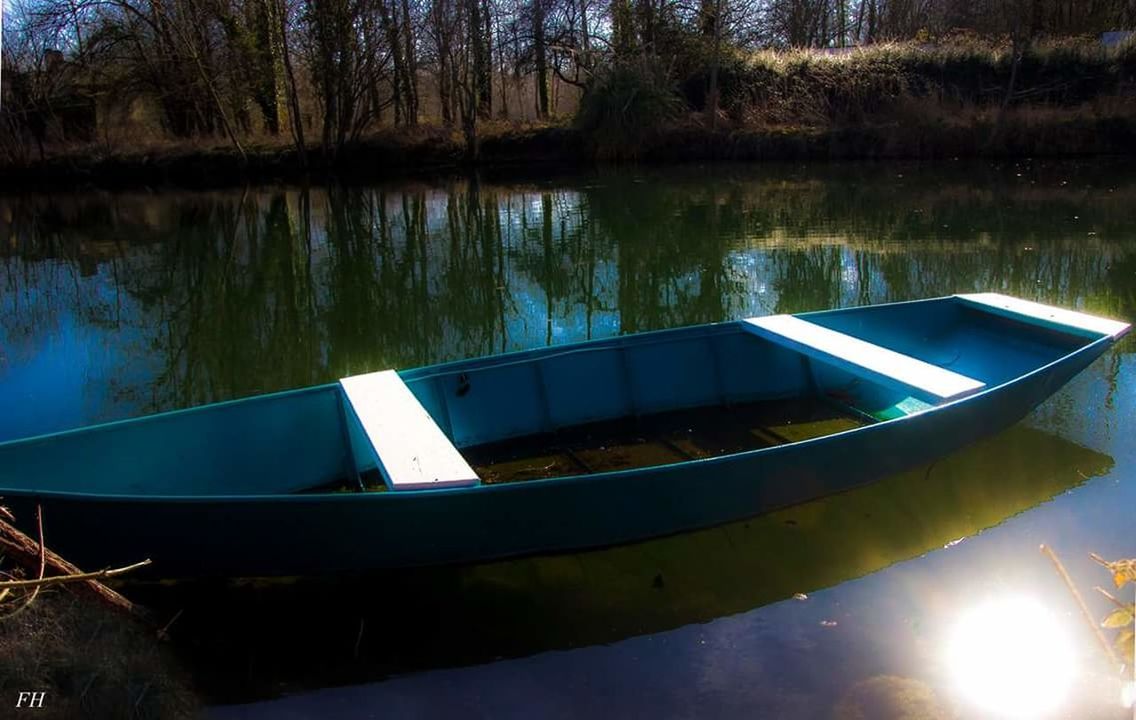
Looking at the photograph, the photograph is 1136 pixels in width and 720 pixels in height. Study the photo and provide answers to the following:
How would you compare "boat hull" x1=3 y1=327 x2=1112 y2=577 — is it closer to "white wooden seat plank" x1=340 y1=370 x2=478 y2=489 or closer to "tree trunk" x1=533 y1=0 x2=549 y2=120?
"white wooden seat plank" x1=340 y1=370 x2=478 y2=489

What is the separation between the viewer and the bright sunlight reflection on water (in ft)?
11.4

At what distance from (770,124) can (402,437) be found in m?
21.8

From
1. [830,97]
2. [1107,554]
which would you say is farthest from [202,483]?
[830,97]

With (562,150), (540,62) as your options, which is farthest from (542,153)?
(540,62)

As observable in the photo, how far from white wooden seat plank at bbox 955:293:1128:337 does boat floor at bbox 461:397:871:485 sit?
1477mm

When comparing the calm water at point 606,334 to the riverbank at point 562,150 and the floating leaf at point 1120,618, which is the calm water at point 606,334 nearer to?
the floating leaf at point 1120,618

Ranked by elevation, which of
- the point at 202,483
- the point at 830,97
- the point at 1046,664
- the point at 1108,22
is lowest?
the point at 1046,664

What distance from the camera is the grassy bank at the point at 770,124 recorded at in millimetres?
22469

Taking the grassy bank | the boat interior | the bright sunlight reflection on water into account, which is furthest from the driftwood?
the grassy bank

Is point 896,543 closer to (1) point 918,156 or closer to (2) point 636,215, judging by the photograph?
(2) point 636,215

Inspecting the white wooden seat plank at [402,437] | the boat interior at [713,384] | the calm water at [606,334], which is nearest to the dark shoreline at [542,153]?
the calm water at [606,334]

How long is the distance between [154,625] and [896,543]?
11.4ft

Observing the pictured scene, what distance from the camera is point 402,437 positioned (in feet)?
14.2

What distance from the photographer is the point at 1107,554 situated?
4.44 metres
